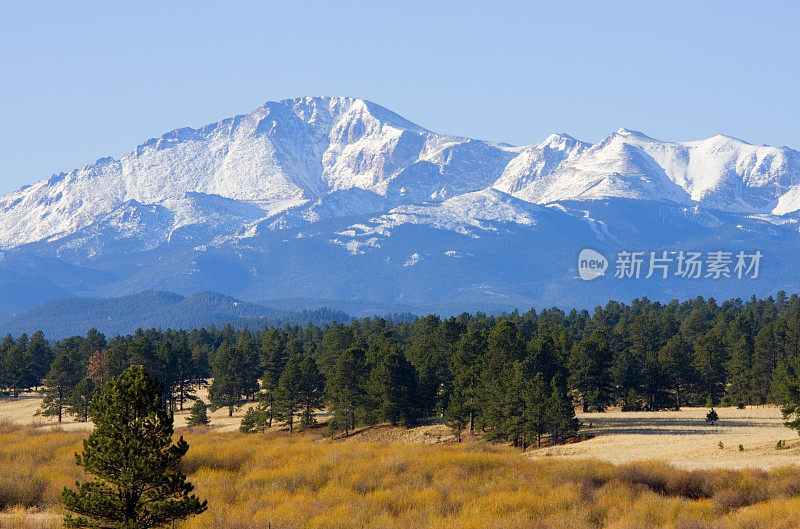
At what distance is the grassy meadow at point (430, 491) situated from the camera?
33.7m

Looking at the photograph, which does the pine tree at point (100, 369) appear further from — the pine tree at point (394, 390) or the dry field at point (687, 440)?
the dry field at point (687, 440)

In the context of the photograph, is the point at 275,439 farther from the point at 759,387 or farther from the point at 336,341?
the point at 759,387

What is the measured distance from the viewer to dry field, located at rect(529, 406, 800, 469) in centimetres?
5019

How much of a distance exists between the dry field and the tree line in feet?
9.06

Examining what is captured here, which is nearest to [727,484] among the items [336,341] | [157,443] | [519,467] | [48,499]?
[519,467]

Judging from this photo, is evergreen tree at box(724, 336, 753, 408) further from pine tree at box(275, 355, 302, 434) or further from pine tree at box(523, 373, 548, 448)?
pine tree at box(275, 355, 302, 434)

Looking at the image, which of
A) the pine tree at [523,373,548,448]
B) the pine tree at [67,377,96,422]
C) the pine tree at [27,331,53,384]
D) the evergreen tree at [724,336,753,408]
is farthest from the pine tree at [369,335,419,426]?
the pine tree at [27,331,53,384]

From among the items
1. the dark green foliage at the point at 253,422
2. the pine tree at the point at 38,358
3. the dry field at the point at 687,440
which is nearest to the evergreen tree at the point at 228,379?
the dark green foliage at the point at 253,422

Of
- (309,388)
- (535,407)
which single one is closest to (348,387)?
(309,388)

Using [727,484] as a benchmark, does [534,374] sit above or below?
above

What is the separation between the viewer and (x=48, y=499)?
37.9 m

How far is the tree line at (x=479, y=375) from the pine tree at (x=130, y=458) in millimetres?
39748

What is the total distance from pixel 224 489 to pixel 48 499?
7.43m

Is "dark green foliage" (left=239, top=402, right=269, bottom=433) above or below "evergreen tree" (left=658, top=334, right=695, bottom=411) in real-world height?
below
